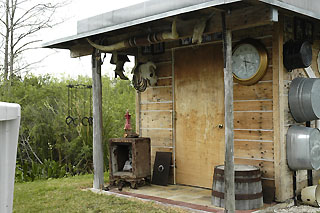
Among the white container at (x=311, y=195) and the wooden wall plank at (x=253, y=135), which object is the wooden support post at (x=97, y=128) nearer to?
the wooden wall plank at (x=253, y=135)

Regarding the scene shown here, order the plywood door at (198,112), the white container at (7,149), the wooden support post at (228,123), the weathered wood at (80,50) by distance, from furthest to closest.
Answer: the weathered wood at (80,50)
the plywood door at (198,112)
the wooden support post at (228,123)
the white container at (7,149)

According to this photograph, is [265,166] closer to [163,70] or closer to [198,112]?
[198,112]

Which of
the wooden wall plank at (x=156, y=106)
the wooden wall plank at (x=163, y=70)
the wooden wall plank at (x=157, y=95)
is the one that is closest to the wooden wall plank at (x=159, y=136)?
the wooden wall plank at (x=156, y=106)

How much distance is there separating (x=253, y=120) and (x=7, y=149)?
4287mm

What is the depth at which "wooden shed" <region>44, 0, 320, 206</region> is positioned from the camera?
4.78 meters

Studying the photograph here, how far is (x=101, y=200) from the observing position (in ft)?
18.1

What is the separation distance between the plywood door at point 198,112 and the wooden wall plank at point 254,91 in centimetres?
28

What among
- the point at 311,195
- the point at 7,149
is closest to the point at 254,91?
the point at 311,195

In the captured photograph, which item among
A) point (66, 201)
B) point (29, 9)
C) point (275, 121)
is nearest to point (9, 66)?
point (29, 9)

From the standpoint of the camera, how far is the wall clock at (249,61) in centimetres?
519

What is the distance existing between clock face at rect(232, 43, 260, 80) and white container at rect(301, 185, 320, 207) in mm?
1734

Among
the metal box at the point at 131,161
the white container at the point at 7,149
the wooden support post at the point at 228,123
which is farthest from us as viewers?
the metal box at the point at 131,161

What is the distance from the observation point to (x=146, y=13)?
518cm

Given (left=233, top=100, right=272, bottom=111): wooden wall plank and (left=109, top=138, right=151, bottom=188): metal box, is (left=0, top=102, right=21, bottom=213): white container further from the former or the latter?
(left=109, top=138, right=151, bottom=188): metal box
